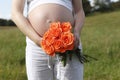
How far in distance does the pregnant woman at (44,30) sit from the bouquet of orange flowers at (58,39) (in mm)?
80

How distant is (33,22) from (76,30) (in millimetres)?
362

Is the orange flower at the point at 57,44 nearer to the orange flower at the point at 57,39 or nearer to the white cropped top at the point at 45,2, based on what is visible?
the orange flower at the point at 57,39

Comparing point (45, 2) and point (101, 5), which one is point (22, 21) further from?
point (101, 5)

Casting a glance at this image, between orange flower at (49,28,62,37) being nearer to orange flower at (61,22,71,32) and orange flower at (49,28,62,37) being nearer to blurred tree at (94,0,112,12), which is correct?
orange flower at (61,22,71,32)

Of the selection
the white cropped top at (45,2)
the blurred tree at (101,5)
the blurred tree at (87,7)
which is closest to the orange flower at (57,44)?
the white cropped top at (45,2)

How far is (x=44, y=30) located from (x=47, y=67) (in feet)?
1.01

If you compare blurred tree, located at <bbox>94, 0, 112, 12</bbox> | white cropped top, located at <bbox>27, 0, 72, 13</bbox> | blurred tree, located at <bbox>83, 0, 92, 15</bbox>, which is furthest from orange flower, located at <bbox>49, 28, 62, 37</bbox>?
blurred tree, located at <bbox>94, 0, 112, 12</bbox>

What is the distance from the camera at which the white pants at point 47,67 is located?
352cm

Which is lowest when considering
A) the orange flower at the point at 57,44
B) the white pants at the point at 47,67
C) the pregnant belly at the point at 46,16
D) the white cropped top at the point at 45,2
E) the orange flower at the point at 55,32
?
the white pants at the point at 47,67

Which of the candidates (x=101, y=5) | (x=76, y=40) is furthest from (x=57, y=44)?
(x=101, y=5)

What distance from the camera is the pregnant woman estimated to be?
11.5 ft

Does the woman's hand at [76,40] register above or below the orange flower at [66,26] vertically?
below

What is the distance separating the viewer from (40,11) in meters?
3.54

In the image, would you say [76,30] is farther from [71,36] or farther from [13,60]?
[13,60]
